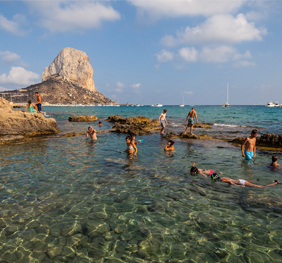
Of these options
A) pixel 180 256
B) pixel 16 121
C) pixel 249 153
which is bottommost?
pixel 180 256

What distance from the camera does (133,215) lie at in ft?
17.0

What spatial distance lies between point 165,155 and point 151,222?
6.95 meters

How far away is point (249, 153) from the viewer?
409 inches

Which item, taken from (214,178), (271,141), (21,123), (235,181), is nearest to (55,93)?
(21,123)

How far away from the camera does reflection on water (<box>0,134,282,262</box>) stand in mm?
3934

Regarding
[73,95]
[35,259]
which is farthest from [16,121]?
[73,95]

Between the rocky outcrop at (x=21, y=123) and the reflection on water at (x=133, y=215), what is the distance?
29.8 ft

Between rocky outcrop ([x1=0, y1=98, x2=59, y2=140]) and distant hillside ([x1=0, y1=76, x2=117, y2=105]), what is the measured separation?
458 feet

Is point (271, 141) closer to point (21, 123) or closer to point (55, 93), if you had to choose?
point (21, 123)

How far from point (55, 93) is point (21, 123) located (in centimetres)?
16130

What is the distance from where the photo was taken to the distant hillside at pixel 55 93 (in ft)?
467

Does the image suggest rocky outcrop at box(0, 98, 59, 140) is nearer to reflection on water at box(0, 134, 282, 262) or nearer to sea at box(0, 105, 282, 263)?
sea at box(0, 105, 282, 263)

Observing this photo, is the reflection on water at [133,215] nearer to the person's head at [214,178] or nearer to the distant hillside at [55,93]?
the person's head at [214,178]

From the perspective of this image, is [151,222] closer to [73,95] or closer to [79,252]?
[79,252]
